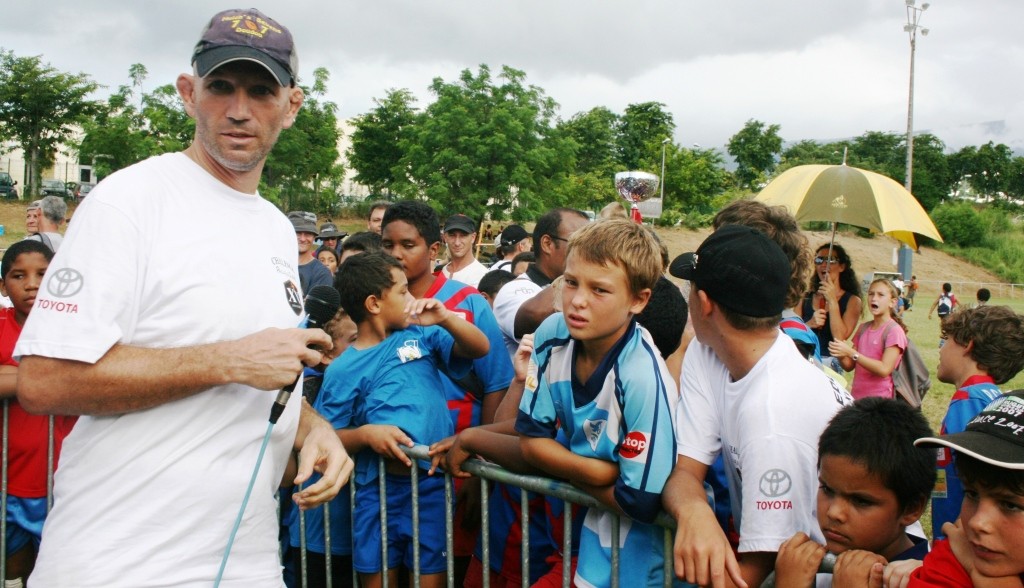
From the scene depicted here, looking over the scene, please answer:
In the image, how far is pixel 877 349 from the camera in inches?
273

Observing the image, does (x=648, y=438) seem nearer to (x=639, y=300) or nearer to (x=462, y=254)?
(x=639, y=300)

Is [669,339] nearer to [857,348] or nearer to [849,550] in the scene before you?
[849,550]

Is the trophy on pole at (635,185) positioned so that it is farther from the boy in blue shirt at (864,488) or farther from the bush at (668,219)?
the bush at (668,219)

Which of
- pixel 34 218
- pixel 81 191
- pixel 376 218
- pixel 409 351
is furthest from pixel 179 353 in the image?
pixel 81 191

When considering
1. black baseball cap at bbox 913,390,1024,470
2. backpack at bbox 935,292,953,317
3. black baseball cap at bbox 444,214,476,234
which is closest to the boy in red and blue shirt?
black baseball cap at bbox 913,390,1024,470

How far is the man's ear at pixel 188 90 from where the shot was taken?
2.28 metres

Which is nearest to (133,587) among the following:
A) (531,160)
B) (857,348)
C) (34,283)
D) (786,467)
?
(786,467)

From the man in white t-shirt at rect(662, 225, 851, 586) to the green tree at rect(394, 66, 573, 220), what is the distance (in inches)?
1422

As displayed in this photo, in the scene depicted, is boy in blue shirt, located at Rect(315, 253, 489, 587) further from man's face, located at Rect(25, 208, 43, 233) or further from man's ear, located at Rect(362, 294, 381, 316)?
man's face, located at Rect(25, 208, 43, 233)

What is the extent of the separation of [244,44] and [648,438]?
5.44 ft

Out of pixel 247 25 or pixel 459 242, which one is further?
pixel 459 242

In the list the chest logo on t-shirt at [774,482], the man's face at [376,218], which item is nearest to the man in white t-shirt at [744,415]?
the chest logo on t-shirt at [774,482]

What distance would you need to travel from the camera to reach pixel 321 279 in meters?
7.64

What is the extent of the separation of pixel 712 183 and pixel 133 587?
67977mm
